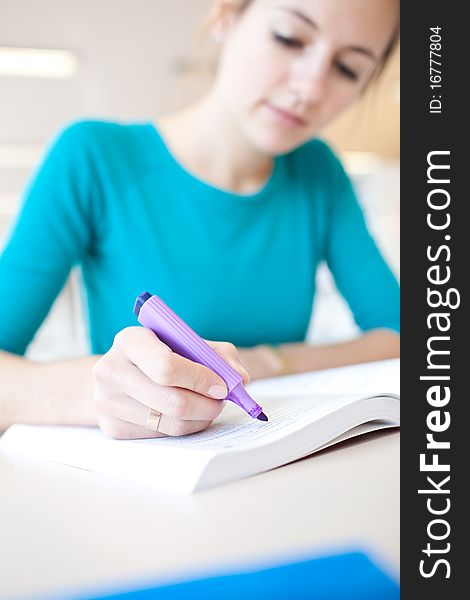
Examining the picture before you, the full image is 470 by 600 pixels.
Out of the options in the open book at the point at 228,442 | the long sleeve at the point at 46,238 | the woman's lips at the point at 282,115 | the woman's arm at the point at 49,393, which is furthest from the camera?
the woman's lips at the point at 282,115

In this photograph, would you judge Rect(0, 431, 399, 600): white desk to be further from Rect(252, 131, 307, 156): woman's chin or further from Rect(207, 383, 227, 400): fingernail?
Rect(252, 131, 307, 156): woman's chin

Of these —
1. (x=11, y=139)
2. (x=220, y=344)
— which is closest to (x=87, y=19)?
(x=11, y=139)

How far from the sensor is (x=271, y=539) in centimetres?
25

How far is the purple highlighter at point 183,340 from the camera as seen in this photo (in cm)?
35

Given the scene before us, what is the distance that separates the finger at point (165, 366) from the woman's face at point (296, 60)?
0.47 m

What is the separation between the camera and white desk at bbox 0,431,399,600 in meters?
0.23

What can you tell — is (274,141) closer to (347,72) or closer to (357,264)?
(347,72)

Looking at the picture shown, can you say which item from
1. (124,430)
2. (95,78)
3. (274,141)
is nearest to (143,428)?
(124,430)

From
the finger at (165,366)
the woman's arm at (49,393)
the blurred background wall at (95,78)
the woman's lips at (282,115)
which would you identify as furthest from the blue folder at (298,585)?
the blurred background wall at (95,78)

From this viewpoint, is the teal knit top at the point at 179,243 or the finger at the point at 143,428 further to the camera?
the teal knit top at the point at 179,243

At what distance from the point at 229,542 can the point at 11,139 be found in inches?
134

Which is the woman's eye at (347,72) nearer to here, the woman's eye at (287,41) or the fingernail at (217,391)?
the woman's eye at (287,41)

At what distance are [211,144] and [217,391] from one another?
560 millimetres

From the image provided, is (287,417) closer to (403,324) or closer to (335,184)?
(403,324)
